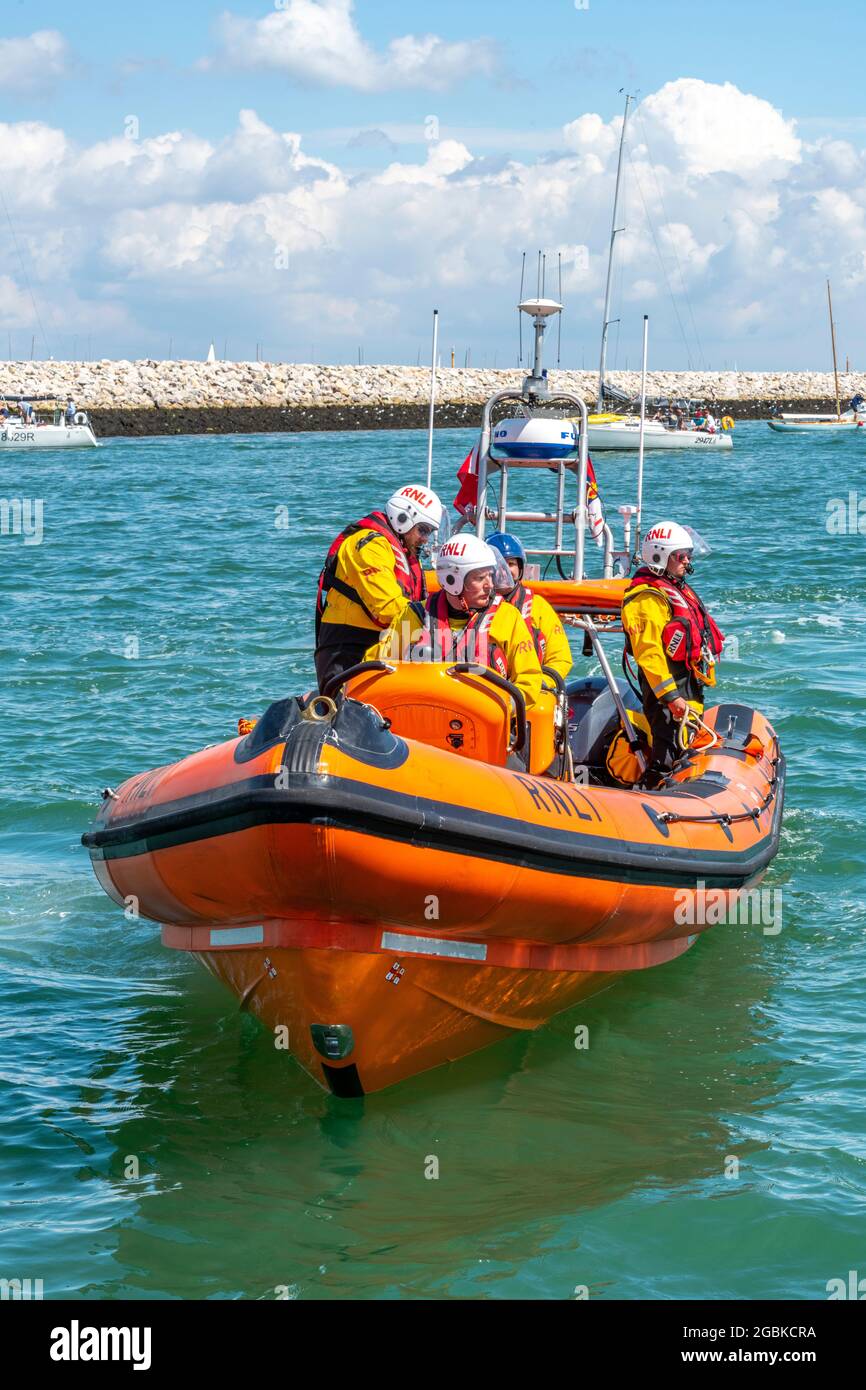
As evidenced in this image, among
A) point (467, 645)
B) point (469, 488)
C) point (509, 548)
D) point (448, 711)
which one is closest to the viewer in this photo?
point (448, 711)

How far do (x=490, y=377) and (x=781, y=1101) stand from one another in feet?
206

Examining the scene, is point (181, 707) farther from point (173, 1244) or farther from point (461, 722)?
point (173, 1244)

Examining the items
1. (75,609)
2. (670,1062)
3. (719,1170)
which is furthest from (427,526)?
(75,609)

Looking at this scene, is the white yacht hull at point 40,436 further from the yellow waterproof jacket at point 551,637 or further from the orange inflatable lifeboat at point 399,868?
the orange inflatable lifeboat at point 399,868

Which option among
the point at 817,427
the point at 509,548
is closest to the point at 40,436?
the point at 817,427

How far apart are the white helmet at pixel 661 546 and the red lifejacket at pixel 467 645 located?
4.48 ft

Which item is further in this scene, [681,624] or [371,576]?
[681,624]

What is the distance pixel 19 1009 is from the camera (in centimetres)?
565

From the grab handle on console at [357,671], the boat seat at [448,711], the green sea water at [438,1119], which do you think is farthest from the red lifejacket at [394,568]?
the green sea water at [438,1119]

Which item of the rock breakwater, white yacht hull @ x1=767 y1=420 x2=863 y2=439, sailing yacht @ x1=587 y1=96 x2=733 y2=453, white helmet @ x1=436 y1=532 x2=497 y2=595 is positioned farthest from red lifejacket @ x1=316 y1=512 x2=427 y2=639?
white yacht hull @ x1=767 y1=420 x2=863 y2=439

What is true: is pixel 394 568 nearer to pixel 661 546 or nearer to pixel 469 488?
pixel 661 546

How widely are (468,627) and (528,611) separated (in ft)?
1.49

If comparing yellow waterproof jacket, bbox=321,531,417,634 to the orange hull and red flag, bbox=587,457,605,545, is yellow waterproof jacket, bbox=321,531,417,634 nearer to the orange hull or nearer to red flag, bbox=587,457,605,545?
the orange hull

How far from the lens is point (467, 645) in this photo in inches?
201
